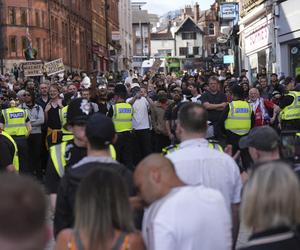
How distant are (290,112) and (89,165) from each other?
346 inches

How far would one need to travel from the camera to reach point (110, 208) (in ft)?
11.6

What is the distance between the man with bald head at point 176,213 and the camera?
13.0 ft

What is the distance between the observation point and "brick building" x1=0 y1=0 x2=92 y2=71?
64.9 meters

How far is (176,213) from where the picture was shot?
3.96m

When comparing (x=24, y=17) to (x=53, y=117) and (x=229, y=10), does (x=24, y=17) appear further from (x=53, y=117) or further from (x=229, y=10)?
(x=53, y=117)

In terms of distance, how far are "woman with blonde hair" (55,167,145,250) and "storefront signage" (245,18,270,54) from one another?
91.7 feet

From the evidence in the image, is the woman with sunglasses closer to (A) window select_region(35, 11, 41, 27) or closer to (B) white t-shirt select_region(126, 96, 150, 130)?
(B) white t-shirt select_region(126, 96, 150, 130)

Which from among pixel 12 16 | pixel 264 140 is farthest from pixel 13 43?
pixel 264 140

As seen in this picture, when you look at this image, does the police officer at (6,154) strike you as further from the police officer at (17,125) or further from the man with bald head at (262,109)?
the man with bald head at (262,109)

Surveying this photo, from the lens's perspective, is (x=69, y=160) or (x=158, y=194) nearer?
(x=158, y=194)

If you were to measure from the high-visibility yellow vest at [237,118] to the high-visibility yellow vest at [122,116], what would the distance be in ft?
10.9

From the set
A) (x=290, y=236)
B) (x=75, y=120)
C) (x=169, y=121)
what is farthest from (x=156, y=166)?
(x=169, y=121)

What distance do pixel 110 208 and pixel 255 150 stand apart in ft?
5.71

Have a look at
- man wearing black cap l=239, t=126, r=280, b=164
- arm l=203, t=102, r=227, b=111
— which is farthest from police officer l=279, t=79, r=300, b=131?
man wearing black cap l=239, t=126, r=280, b=164
